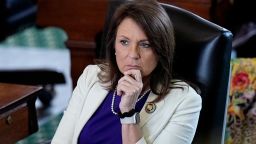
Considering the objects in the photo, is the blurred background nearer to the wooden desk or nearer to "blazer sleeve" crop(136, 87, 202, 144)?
the wooden desk

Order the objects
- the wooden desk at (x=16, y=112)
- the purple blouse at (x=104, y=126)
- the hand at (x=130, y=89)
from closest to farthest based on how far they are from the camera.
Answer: the hand at (x=130, y=89) < the purple blouse at (x=104, y=126) < the wooden desk at (x=16, y=112)

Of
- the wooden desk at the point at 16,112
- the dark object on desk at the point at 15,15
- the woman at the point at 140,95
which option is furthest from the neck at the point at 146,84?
the dark object on desk at the point at 15,15

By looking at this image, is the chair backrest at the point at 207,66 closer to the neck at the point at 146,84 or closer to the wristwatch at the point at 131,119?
the neck at the point at 146,84

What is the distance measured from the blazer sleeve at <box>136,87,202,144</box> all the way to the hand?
10 cm

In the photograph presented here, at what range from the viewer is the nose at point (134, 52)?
1400mm

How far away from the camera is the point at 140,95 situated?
151cm

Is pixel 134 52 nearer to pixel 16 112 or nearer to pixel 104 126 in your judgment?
pixel 104 126

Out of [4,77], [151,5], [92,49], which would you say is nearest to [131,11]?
[151,5]

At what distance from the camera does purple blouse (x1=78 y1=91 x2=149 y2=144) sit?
1.49 metres

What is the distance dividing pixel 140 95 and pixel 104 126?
14 cm

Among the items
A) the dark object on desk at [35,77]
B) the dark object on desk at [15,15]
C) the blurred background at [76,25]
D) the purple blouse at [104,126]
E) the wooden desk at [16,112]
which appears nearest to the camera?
the purple blouse at [104,126]

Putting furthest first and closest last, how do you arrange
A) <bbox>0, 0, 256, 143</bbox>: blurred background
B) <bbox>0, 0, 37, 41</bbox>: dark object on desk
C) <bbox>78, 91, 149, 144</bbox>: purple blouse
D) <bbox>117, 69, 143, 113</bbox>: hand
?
1. <bbox>0, 0, 37, 41</bbox>: dark object on desk
2. <bbox>0, 0, 256, 143</bbox>: blurred background
3. <bbox>78, 91, 149, 144</bbox>: purple blouse
4. <bbox>117, 69, 143, 113</bbox>: hand

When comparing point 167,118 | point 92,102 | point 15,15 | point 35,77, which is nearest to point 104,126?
point 92,102

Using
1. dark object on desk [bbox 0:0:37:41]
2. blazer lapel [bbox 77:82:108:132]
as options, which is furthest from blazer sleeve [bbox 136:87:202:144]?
dark object on desk [bbox 0:0:37:41]
